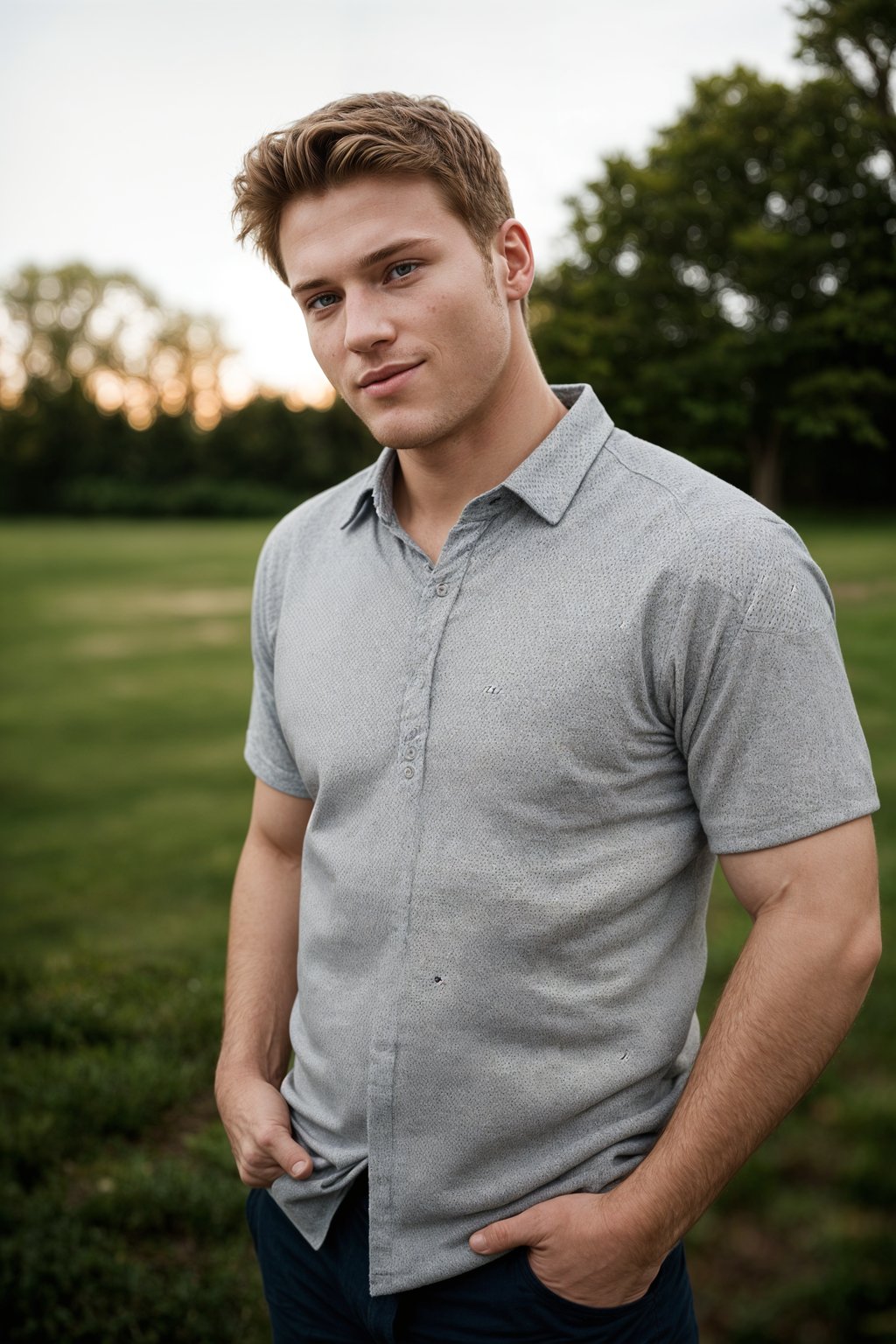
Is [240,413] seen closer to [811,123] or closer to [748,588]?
[811,123]

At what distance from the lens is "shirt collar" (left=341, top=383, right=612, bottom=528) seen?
4.77 feet

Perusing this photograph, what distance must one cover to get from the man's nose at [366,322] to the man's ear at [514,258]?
20 centimetres

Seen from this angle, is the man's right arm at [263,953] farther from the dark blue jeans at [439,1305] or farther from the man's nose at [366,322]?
the man's nose at [366,322]

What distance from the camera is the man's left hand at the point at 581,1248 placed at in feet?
4.52

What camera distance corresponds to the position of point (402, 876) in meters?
1.47

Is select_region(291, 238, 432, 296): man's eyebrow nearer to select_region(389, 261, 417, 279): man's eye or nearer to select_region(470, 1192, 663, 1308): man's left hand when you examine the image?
select_region(389, 261, 417, 279): man's eye

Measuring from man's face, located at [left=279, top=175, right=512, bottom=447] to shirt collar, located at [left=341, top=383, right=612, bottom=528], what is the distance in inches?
4.8

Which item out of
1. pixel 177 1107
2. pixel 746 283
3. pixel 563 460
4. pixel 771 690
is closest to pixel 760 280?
pixel 746 283

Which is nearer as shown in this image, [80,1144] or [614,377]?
[614,377]

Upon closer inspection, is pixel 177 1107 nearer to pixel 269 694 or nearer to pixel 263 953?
pixel 263 953

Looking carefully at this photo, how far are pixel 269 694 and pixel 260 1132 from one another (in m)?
0.71

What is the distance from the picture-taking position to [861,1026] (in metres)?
3.58

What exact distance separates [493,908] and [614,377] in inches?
47.0

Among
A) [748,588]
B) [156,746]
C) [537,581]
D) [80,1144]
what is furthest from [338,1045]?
[156,746]
